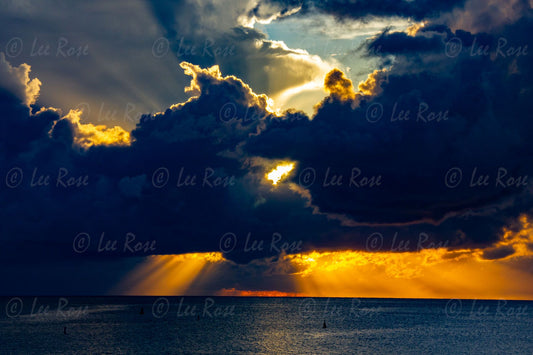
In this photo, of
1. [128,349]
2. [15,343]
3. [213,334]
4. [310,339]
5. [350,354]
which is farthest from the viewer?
[213,334]

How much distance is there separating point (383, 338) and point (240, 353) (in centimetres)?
4373

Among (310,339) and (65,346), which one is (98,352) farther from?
(310,339)

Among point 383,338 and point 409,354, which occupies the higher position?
point 383,338

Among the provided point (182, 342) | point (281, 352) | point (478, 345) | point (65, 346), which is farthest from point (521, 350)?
point (65, 346)

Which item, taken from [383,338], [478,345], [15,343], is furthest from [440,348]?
[15,343]

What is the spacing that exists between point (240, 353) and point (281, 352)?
7.70 metres

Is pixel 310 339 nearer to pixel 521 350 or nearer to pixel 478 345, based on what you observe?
pixel 478 345

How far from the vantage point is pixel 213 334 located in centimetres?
13325

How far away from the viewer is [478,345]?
110 m

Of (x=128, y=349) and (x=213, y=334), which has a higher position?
(x=213, y=334)

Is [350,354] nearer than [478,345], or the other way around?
[350,354]

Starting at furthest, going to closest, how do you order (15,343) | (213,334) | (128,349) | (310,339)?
(213,334) < (310,339) < (15,343) < (128,349)

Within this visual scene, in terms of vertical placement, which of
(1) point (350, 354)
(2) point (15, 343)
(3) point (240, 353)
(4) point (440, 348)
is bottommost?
(2) point (15, 343)

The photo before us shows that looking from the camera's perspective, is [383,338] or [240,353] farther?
[383,338]
